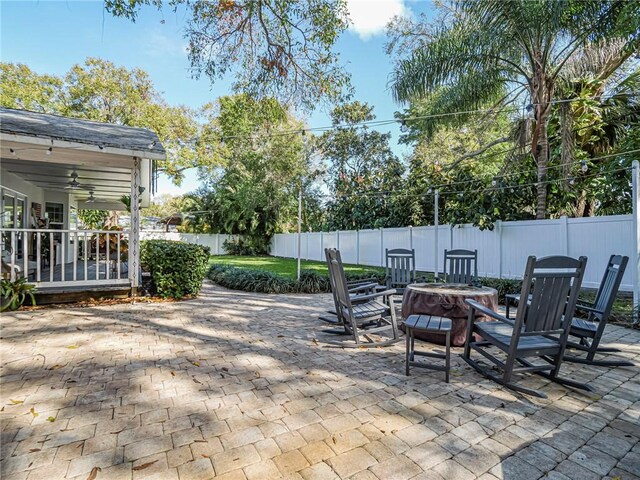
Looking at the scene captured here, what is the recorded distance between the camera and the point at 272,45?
269 inches

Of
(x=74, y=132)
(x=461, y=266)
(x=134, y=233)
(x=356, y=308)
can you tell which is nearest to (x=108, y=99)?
(x=74, y=132)

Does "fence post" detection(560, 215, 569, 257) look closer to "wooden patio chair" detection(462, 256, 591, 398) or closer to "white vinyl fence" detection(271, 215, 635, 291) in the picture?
"white vinyl fence" detection(271, 215, 635, 291)

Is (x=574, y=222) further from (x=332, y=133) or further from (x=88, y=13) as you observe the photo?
(x=332, y=133)

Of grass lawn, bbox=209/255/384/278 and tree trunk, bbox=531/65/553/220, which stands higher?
tree trunk, bbox=531/65/553/220

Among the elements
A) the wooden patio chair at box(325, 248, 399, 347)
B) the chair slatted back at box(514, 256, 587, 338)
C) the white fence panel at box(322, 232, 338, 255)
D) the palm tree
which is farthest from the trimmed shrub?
the chair slatted back at box(514, 256, 587, 338)

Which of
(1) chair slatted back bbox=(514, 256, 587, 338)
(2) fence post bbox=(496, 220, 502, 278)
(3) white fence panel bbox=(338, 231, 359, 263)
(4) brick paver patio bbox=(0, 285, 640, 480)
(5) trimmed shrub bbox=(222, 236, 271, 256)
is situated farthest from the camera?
(5) trimmed shrub bbox=(222, 236, 271, 256)

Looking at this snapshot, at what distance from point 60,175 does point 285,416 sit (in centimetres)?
1006

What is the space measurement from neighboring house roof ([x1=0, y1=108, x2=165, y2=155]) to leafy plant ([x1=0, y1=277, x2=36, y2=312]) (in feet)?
8.76

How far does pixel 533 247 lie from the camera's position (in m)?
9.25

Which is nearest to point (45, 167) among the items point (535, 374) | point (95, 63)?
point (535, 374)

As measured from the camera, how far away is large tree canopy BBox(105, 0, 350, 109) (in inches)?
247

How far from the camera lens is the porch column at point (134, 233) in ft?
23.1

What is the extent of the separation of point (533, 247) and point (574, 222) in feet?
3.93

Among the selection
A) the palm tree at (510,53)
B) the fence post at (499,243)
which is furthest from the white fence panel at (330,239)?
the palm tree at (510,53)
